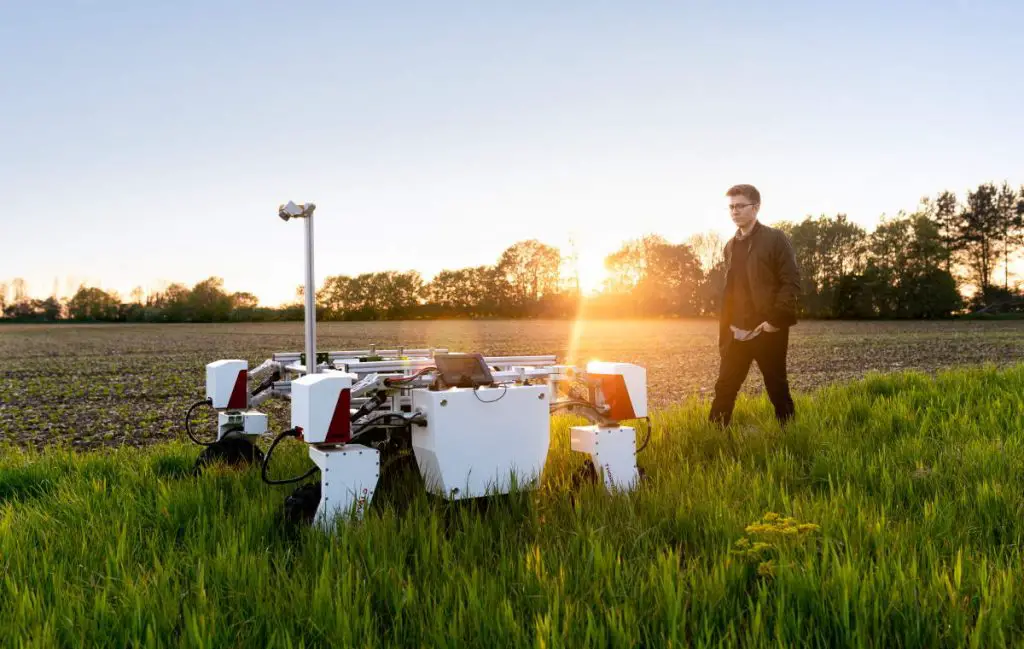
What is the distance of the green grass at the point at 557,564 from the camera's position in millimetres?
2672

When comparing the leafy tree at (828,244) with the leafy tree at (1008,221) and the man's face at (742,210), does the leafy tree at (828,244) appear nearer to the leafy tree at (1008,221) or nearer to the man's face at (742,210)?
the leafy tree at (1008,221)

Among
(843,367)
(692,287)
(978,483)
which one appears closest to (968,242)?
(692,287)

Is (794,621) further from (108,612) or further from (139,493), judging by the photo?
(139,493)

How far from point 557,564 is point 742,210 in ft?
13.9

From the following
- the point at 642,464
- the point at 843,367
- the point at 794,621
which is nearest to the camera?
the point at 794,621

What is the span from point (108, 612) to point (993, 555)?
423cm

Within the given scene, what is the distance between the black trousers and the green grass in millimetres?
1182

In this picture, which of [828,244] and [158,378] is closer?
[158,378]

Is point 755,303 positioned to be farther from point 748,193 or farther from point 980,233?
point 980,233

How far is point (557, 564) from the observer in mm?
3279

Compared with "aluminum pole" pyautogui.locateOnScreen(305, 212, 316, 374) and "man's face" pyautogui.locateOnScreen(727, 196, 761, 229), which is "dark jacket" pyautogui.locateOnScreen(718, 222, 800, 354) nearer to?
"man's face" pyautogui.locateOnScreen(727, 196, 761, 229)

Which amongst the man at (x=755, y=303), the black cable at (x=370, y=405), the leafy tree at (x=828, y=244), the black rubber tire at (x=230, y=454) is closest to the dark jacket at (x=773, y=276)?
Answer: the man at (x=755, y=303)

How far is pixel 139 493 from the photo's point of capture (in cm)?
476

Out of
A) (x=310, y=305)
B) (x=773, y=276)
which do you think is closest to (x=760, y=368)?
(x=773, y=276)
